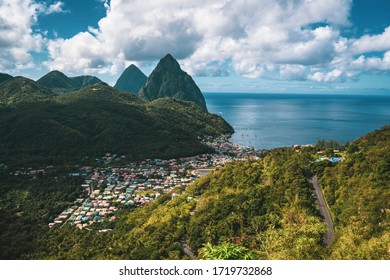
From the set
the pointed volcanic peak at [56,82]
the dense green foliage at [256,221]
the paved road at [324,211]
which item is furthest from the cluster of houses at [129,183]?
the pointed volcanic peak at [56,82]

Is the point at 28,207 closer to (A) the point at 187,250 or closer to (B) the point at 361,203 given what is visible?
(A) the point at 187,250

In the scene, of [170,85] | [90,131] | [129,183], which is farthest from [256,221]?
[170,85]

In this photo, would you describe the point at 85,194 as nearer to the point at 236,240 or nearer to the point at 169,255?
the point at 169,255

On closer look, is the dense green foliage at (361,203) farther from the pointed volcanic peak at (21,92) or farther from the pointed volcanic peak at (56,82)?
the pointed volcanic peak at (56,82)

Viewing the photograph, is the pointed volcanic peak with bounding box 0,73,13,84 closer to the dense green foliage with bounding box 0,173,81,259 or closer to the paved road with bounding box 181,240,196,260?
the dense green foliage with bounding box 0,173,81,259

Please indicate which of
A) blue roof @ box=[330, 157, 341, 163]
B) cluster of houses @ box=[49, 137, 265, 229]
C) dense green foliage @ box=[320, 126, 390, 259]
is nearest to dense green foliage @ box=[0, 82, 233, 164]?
cluster of houses @ box=[49, 137, 265, 229]
